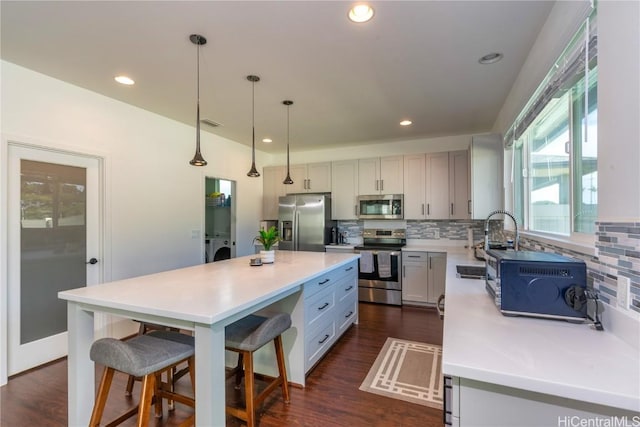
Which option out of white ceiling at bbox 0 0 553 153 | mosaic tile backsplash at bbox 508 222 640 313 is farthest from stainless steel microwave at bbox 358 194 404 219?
mosaic tile backsplash at bbox 508 222 640 313

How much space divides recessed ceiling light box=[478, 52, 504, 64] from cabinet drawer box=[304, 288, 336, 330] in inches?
90.9

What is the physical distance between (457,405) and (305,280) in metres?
1.35

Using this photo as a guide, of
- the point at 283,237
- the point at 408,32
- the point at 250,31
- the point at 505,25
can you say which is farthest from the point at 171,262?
the point at 505,25

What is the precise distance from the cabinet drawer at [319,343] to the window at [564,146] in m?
1.93

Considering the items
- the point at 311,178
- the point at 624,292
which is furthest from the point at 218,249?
the point at 624,292

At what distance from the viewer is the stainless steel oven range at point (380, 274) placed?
4418mm

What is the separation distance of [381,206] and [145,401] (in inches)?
155

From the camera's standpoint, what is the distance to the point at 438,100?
10.4 feet

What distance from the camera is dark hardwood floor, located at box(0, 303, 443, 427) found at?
75.5 inches

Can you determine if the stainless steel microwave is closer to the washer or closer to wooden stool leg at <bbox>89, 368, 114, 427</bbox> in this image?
the washer

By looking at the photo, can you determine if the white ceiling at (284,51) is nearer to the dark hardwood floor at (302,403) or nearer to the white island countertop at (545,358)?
the white island countertop at (545,358)

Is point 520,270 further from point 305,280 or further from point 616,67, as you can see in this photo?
point 305,280

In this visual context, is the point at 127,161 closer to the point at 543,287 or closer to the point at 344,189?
the point at 344,189

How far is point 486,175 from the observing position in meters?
3.50
